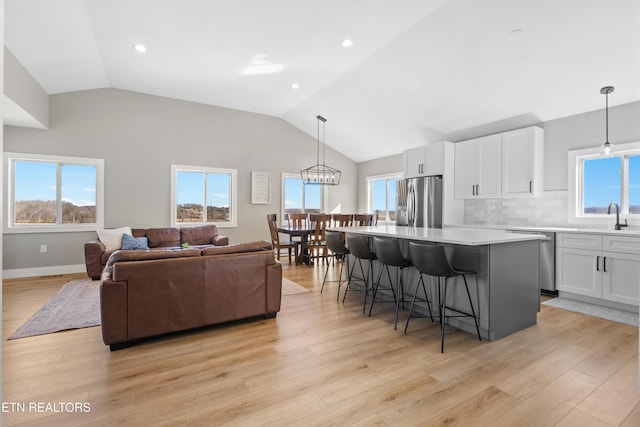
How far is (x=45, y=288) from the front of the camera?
4.48 metres

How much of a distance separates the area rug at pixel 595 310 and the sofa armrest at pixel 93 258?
619 centimetres

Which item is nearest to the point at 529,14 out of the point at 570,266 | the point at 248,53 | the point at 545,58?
the point at 545,58

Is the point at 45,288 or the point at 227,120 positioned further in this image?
the point at 227,120

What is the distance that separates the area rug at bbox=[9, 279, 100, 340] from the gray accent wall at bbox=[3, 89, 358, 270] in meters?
1.53

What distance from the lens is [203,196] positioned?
21.9ft

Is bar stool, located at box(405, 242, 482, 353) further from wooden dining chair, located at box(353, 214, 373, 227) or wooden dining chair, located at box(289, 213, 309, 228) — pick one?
wooden dining chair, located at box(289, 213, 309, 228)

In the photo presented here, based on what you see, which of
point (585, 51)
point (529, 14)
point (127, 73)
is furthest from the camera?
point (127, 73)

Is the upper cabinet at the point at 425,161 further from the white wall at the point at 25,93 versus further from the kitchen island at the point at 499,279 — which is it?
the white wall at the point at 25,93

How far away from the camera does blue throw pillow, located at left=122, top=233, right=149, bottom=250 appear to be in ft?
16.7

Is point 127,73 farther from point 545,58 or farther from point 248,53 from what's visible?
point 545,58

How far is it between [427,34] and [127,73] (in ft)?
15.1

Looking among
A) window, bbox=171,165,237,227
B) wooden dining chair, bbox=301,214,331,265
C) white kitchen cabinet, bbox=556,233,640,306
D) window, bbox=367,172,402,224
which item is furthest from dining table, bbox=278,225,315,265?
white kitchen cabinet, bbox=556,233,640,306

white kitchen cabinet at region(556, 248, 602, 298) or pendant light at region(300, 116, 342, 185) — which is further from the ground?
pendant light at region(300, 116, 342, 185)

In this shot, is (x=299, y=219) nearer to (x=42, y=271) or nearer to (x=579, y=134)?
(x=42, y=271)
